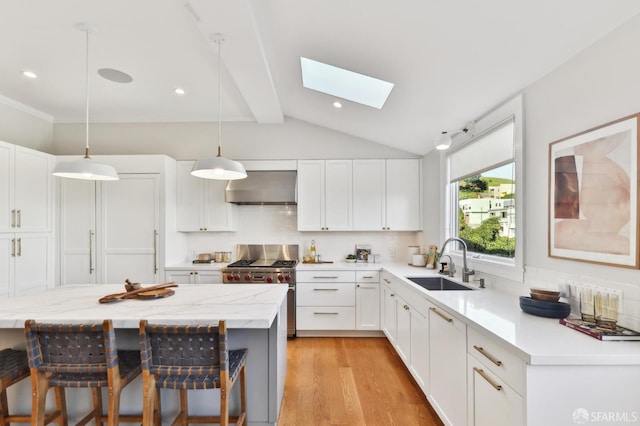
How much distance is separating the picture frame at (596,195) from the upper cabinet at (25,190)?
4.83 m

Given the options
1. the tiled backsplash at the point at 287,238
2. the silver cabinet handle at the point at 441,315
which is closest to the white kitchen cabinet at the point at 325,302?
the tiled backsplash at the point at 287,238

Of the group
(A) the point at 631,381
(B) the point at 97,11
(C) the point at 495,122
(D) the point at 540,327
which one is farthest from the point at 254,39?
(A) the point at 631,381

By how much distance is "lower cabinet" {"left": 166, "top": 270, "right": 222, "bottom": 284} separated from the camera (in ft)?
11.8

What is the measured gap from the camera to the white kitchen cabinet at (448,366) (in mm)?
1690

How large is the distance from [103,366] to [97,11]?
7.39ft

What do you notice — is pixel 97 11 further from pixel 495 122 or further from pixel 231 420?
pixel 495 122

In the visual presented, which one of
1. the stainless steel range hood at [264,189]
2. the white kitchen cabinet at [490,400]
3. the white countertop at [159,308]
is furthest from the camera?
the stainless steel range hood at [264,189]

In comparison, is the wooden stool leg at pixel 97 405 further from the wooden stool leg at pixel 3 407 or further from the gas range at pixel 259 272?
the gas range at pixel 259 272

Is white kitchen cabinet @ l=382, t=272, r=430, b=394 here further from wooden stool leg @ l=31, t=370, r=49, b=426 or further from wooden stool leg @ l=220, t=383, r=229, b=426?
wooden stool leg @ l=31, t=370, r=49, b=426

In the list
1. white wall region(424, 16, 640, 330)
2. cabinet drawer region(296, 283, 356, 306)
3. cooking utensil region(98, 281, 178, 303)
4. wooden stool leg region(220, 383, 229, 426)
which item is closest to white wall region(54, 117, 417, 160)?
cabinet drawer region(296, 283, 356, 306)

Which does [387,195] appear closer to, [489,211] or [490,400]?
[489,211]

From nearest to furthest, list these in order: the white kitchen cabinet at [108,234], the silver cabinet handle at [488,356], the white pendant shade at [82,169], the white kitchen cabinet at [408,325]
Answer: the silver cabinet handle at [488,356], the white pendant shade at [82,169], the white kitchen cabinet at [408,325], the white kitchen cabinet at [108,234]

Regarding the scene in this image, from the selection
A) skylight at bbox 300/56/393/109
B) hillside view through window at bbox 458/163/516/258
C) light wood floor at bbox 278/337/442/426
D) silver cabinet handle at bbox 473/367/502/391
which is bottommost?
light wood floor at bbox 278/337/442/426

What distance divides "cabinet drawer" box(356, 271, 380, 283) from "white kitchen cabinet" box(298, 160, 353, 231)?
2.16 ft
